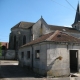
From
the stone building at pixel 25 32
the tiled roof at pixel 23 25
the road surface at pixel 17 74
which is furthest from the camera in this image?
the tiled roof at pixel 23 25

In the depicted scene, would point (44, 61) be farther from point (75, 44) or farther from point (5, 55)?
point (5, 55)

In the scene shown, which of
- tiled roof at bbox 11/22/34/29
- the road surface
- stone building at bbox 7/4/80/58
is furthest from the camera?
tiled roof at bbox 11/22/34/29

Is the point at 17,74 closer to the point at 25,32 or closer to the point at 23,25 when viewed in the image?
the point at 25,32

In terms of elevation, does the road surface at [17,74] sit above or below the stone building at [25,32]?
below

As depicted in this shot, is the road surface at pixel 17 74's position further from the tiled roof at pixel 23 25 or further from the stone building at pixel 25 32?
the tiled roof at pixel 23 25

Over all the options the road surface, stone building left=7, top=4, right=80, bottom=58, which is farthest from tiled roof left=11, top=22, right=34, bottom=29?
the road surface

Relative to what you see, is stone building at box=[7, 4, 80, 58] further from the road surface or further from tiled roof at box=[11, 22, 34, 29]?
the road surface

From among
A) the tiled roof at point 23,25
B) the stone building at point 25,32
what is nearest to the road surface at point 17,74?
the stone building at point 25,32

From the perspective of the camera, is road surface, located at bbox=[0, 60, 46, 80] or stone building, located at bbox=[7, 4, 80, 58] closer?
road surface, located at bbox=[0, 60, 46, 80]

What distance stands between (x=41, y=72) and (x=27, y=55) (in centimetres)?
535

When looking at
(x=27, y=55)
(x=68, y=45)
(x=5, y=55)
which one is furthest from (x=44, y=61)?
(x=5, y=55)

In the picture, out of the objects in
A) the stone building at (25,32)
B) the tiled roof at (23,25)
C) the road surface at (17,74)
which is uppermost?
the tiled roof at (23,25)

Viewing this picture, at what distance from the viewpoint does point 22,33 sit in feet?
136

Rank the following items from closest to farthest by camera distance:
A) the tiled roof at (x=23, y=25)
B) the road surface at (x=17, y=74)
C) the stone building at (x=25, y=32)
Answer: the road surface at (x=17, y=74) < the stone building at (x=25, y=32) < the tiled roof at (x=23, y=25)
